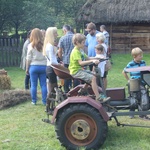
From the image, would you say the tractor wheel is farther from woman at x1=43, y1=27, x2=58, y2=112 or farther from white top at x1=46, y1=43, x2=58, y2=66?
white top at x1=46, y1=43, x2=58, y2=66

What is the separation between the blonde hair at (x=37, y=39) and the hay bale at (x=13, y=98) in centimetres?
139

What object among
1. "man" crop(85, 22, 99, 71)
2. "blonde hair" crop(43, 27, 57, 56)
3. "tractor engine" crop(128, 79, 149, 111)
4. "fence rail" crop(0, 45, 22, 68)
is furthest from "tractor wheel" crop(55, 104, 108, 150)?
"fence rail" crop(0, 45, 22, 68)

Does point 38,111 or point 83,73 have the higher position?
point 83,73

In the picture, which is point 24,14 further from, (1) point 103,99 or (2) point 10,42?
(1) point 103,99

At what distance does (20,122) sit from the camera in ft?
22.5

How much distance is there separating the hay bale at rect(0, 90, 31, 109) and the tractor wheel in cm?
339

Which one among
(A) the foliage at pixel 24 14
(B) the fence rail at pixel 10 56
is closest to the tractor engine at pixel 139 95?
(B) the fence rail at pixel 10 56

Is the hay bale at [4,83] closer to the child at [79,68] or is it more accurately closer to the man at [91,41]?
the man at [91,41]

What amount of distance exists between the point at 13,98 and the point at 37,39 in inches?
63.5

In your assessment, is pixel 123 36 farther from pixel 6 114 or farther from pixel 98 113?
pixel 98 113

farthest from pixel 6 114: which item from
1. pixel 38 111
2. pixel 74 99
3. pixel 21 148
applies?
pixel 74 99

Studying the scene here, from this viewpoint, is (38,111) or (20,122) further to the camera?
(38,111)

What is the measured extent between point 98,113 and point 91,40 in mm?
4525

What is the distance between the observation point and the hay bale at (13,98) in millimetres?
8438
